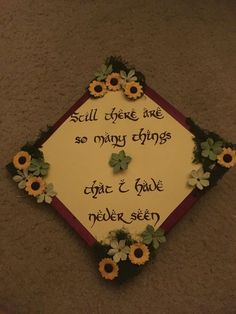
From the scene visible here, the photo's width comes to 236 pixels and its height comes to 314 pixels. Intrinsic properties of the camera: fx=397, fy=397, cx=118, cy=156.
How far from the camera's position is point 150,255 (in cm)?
70

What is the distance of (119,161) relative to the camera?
723 millimetres

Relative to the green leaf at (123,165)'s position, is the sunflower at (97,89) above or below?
above

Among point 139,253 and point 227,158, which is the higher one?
point 227,158

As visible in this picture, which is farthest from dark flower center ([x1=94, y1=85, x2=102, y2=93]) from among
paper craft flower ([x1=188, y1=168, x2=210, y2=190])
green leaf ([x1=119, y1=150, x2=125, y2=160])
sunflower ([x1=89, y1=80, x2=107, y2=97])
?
paper craft flower ([x1=188, y1=168, x2=210, y2=190])

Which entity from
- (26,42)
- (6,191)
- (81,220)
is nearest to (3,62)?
(26,42)

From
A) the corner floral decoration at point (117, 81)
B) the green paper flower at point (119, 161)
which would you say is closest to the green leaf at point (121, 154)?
the green paper flower at point (119, 161)

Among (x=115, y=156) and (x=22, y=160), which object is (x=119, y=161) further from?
(x=22, y=160)

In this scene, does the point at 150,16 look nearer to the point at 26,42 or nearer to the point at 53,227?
the point at 26,42

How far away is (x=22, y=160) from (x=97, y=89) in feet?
0.64

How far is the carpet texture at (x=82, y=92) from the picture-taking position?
2.33 feet

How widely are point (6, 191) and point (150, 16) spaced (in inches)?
18.3

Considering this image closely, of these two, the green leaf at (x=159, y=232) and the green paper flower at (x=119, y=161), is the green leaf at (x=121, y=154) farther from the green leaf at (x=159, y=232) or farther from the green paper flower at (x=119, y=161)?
the green leaf at (x=159, y=232)

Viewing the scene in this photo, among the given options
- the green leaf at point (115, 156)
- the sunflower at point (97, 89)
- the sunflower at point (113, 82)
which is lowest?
the green leaf at point (115, 156)

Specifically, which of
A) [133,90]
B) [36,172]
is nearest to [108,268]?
[36,172]
